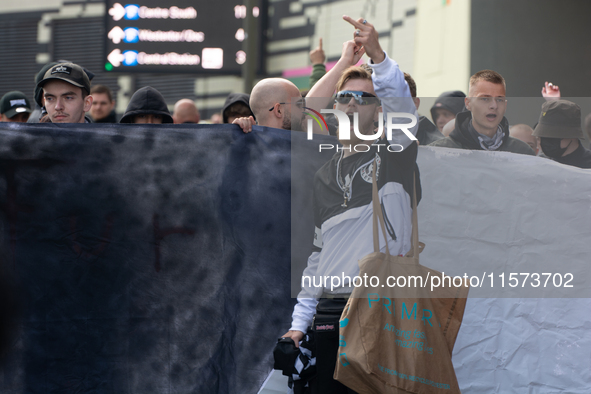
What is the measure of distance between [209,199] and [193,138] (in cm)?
33

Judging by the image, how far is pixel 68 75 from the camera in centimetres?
356

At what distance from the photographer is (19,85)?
13.1m

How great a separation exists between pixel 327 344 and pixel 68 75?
2194mm

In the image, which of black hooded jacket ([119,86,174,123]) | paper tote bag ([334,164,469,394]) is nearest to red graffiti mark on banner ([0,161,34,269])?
black hooded jacket ([119,86,174,123])

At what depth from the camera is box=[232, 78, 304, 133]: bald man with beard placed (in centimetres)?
335

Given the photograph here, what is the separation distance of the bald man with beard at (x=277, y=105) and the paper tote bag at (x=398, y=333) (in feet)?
Result: 4.10

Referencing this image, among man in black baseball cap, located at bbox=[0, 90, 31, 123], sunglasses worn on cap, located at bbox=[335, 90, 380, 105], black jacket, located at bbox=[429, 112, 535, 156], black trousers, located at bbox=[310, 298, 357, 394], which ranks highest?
man in black baseball cap, located at bbox=[0, 90, 31, 123]

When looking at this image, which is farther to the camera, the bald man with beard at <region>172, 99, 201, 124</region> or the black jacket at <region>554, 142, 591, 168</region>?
the bald man with beard at <region>172, 99, 201, 124</region>

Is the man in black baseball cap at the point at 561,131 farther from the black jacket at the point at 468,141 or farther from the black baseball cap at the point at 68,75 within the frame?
the black baseball cap at the point at 68,75

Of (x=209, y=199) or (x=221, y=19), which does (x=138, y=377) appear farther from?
(x=221, y=19)

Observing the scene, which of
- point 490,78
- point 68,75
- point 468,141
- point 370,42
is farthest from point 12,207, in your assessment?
point 490,78

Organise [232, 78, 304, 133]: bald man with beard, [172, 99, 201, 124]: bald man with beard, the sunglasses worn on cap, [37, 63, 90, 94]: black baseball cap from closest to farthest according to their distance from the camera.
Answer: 1. the sunglasses worn on cap
2. [232, 78, 304, 133]: bald man with beard
3. [37, 63, 90, 94]: black baseball cap
4. [172, 99, 201, 124]: bald man with beard

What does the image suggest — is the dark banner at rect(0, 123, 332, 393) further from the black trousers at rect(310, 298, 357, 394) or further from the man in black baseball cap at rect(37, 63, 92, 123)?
the black trousers at rect(310, 298, 357, 394)

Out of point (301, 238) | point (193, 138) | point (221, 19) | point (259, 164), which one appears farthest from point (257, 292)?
point (221, 19)
